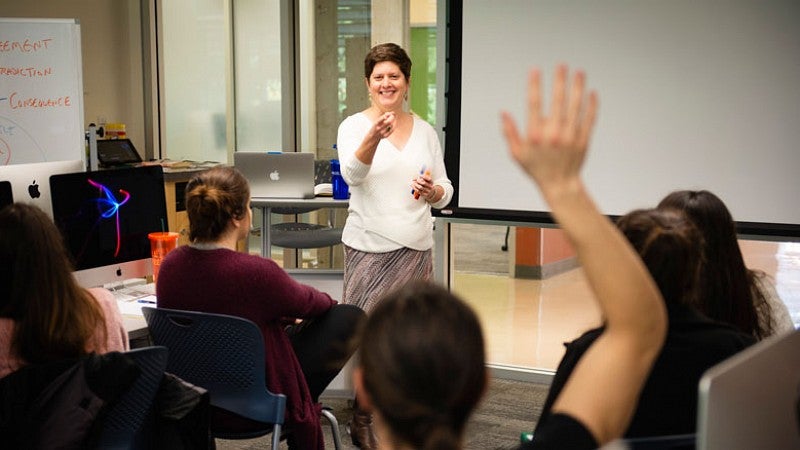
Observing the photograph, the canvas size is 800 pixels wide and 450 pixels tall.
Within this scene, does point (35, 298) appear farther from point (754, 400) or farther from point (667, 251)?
point (754, 400)

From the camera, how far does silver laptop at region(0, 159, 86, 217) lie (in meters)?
3.00

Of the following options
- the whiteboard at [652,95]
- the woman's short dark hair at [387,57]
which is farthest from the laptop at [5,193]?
the whiteboard at [652,95]

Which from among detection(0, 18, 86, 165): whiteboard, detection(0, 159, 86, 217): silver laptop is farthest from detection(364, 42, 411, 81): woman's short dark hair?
detection(0, 18, 86, 165): whiteboard

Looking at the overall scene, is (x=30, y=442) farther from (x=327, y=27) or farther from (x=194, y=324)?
(x=327, y=27)

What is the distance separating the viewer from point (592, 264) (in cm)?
108

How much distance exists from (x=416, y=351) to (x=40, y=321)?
135cm

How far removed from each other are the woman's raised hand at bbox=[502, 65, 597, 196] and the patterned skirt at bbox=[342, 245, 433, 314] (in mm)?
2657

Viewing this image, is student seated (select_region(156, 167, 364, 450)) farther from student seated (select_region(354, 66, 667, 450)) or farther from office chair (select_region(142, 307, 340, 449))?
student seated (select_region(354, 66, 667, 450))

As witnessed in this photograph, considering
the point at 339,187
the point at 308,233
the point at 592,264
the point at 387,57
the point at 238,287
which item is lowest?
the point at 308,233

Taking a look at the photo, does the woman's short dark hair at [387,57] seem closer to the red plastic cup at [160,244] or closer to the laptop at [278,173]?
the laptop at [278,173]

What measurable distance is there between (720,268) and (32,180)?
83.2 inches

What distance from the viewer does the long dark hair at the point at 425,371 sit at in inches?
39.9

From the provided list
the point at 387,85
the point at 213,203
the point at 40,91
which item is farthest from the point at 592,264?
the point at 40,91

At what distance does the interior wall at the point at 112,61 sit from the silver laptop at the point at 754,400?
19.2ft
